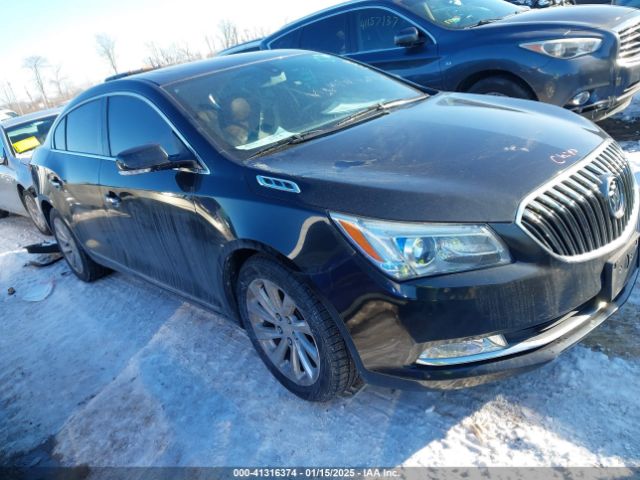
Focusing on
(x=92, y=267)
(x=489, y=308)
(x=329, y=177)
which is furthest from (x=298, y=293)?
(x=92, y=267)

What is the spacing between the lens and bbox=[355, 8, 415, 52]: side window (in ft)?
18.5

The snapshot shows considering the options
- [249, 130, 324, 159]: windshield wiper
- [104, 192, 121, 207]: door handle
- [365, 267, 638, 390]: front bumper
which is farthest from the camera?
[104, 192, 121, 207]: door handle

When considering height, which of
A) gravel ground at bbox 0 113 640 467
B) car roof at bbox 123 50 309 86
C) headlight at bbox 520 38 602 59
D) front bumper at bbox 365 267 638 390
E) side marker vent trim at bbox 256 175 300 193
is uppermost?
car roof at bbox 123 50 309 86

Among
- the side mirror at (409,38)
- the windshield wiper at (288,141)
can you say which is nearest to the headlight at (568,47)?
the side mirror at (409,38)

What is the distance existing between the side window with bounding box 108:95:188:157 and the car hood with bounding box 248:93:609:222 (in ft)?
2.13

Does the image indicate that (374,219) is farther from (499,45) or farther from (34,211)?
(34,211)

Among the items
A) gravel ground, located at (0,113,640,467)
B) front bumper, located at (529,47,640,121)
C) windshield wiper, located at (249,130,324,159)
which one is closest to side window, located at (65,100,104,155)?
gravel ground, located at (0,113,640,467)

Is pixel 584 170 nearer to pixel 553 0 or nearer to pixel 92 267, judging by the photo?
pixel 92 267

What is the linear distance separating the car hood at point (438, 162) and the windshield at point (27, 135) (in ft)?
17.4

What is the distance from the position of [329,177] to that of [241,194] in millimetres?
463

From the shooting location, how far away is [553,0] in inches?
313

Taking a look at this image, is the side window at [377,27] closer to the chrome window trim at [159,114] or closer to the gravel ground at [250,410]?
the chrome window trim at [159,114]

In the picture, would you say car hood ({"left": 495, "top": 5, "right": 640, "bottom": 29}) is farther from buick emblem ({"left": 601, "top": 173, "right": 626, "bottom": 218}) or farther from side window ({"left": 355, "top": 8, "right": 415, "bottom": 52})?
buick emblem ({"left": 601, "top": 173, "right": 626, "bottom": 218})

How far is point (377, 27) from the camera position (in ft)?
19.1
